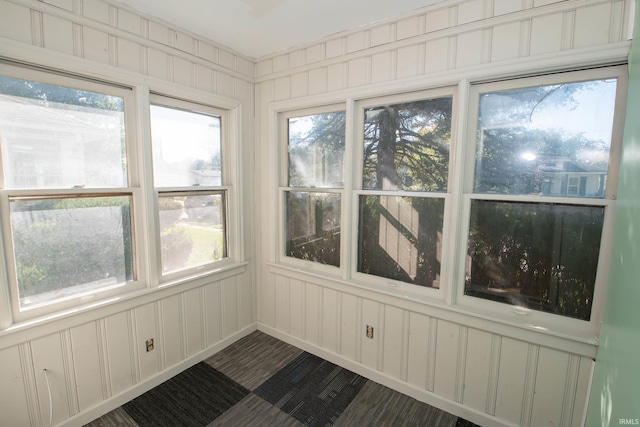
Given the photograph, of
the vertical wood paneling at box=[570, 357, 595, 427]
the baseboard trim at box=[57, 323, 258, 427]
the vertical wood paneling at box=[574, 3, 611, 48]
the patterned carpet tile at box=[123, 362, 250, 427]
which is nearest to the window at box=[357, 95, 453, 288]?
the vertical wood paneling at box=[574, 3, 611, 48]

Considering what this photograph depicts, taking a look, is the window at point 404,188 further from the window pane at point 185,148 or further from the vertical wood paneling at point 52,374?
the vertical wood paneling at point 52,374

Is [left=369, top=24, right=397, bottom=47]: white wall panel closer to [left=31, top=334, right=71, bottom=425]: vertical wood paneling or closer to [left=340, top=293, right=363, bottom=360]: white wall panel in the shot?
[left=340, top=293, right=363, bottom=360]: white wall panel

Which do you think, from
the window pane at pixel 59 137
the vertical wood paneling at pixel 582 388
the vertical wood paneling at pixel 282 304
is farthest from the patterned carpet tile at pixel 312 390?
the window pane at pixel 59 137

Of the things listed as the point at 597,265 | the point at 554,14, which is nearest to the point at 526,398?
the point at 597,265

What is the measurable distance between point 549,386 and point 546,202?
1101 millimetres

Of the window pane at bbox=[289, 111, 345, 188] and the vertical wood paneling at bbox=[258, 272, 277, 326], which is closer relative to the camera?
the window pane at bbox=[289, 111, 345, 188]

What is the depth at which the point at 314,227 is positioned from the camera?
265cm

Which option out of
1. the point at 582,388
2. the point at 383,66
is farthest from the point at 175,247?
the point at 582,388

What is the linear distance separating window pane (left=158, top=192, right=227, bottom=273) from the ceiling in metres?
1.31

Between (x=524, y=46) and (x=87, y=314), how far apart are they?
10.4 feet

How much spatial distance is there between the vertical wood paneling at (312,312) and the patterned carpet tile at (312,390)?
206 mm

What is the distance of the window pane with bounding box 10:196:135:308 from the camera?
Result: 1646 millimetres

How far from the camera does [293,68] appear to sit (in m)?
2.53

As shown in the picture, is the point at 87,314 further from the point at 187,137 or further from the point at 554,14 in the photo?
the point at 554,14
